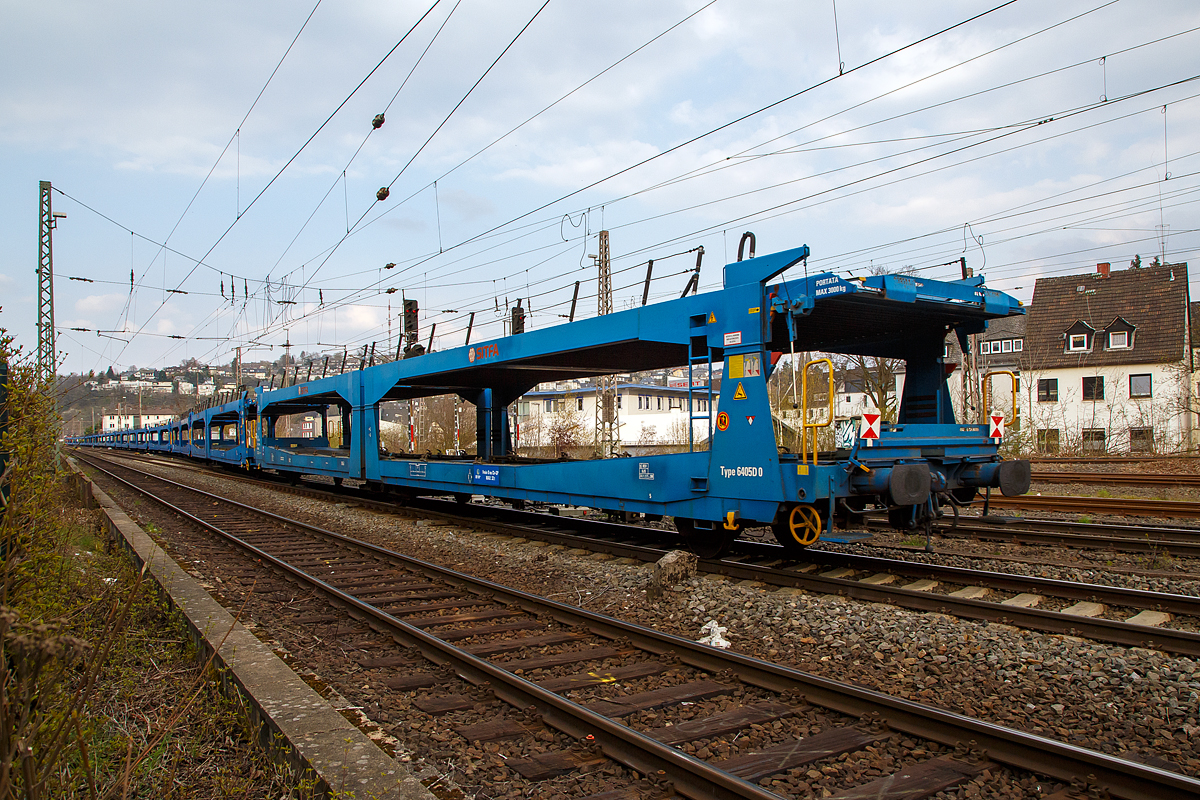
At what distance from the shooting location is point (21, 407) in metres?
3.40

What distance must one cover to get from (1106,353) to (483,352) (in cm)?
3710

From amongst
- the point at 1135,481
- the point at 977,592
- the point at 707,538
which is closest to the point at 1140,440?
the point at 1135,481

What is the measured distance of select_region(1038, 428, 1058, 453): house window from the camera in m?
29.4

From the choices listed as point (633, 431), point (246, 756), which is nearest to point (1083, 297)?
point (633, 431)

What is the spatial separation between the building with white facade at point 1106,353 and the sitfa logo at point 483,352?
28243 mm

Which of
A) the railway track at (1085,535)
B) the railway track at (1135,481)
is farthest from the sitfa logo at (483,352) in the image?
the railway track at (1135,481)

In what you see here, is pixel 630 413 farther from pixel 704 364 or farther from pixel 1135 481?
pixel 704 364

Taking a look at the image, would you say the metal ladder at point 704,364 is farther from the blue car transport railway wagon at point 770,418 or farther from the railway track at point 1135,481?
the railway track at point 1135,481

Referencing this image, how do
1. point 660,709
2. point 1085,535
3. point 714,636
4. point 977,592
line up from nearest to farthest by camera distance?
point 660,709 → point 714,636 → point 977,592 → point 1085,535

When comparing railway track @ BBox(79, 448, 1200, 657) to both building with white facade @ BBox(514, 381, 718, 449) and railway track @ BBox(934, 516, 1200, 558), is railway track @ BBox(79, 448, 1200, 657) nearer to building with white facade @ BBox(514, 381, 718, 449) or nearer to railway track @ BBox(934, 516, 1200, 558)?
railway track @ BBox(934, 516, 1200, 558)

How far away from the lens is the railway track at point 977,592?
5.20 metres

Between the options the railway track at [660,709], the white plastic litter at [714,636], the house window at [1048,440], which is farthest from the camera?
the house window at [1048,440]

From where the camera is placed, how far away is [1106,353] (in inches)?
1417

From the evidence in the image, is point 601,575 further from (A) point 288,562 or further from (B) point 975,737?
(B) point 975,737
